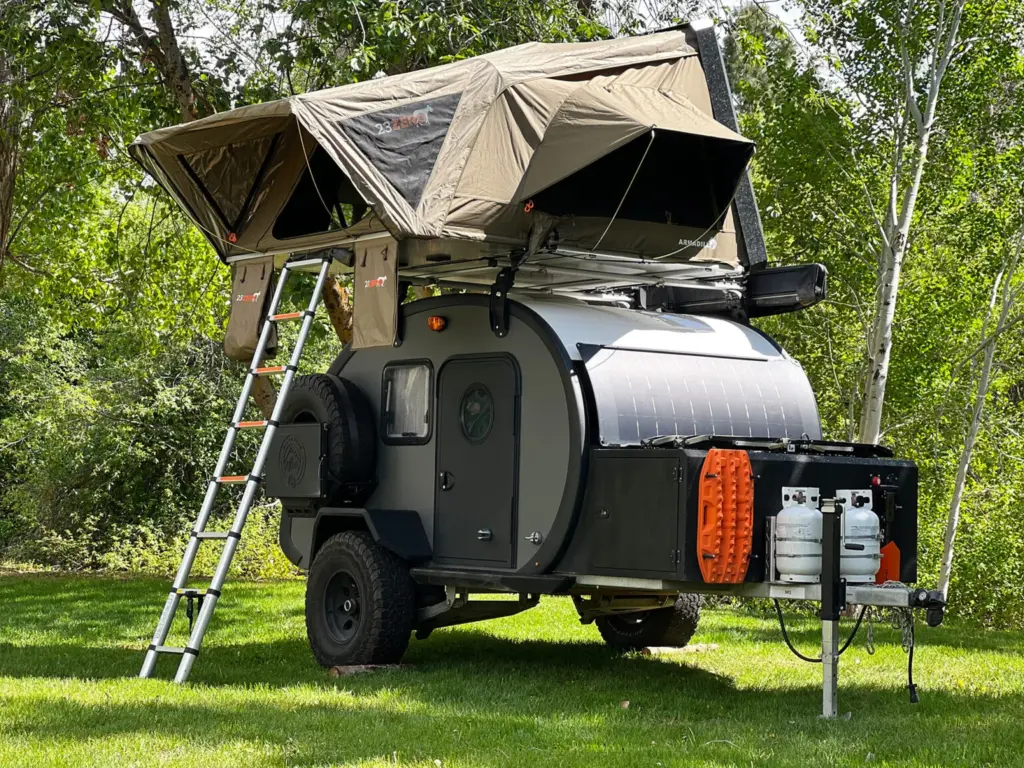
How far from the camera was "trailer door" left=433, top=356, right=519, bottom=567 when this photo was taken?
353 inches

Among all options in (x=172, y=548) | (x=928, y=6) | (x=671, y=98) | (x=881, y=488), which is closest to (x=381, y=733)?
(x=881, y=488)

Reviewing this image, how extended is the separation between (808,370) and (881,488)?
38.7 ft

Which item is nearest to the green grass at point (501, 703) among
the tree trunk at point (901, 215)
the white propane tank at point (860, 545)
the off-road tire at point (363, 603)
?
the off-road tire at point (363, 603)

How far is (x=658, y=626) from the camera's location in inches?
416

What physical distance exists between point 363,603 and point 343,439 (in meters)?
1.23

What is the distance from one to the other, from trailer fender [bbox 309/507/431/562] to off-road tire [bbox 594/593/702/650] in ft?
6.12

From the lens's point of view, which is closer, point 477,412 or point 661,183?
point 661,183

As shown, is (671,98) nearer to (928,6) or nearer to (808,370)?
(928,6)

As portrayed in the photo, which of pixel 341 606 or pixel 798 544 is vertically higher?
pixel 798 544

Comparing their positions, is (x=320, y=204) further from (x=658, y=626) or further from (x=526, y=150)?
(x=658, y=626)

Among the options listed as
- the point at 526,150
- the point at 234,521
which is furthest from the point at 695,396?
the point at 234,521

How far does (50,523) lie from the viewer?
2608 cm

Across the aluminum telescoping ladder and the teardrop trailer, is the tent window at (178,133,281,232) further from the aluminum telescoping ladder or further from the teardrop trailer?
the aluminum telescoping ladder

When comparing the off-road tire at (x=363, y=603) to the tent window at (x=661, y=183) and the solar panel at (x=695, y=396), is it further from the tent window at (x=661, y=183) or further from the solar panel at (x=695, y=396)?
the tent window at (x=661, y=183)
